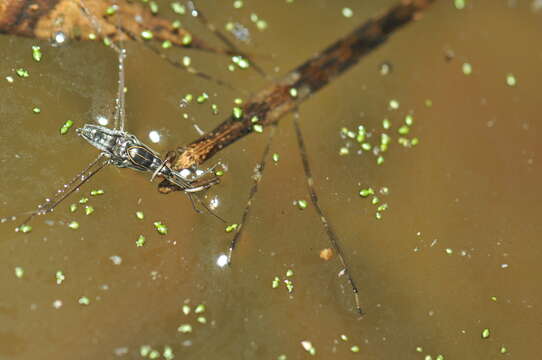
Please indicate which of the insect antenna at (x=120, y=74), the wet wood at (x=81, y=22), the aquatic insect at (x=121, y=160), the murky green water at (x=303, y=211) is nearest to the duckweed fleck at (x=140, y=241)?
the murky green water at (x=303, y=211)

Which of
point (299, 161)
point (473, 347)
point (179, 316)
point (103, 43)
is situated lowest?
point (473, 347)

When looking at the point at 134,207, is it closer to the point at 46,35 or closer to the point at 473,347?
the point at 46,35

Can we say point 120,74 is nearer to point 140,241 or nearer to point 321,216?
point 140,241

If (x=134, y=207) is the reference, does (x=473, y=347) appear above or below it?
below

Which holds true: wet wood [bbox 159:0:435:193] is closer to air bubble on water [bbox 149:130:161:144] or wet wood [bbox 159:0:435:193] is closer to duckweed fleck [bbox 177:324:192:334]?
air bubble on water [bbox 149:130:161:144]

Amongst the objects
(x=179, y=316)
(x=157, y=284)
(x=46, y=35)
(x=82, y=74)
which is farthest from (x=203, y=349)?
(x=46, y=35)
